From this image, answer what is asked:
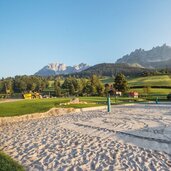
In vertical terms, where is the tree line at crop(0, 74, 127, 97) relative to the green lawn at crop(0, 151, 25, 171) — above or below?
above

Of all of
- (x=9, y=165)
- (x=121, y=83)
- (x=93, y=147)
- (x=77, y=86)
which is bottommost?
(x=93, y=147)

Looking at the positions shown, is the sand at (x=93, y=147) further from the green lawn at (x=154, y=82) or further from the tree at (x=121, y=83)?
the green lawn at (x=154, y=82)

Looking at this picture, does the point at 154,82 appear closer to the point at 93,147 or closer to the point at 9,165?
the point at 93,147

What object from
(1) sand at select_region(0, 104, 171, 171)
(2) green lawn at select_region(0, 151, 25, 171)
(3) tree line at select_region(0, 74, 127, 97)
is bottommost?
(1) sand at select_region(0, 104, 171, 171)

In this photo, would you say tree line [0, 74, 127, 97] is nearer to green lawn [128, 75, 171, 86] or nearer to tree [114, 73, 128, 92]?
tree [114, 73, 128, 92]

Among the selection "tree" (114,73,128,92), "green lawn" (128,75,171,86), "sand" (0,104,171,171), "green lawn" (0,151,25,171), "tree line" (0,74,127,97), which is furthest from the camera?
"green lawn" (128,75,171,86)

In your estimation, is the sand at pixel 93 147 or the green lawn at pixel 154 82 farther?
the green lawn at pixel 154 82

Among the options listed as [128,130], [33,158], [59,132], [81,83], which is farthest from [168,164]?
[81,83]

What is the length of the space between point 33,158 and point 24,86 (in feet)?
321

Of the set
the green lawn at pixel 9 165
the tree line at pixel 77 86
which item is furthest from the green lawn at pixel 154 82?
the green lawn at pixel 9 165

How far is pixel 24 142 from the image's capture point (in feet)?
40.4

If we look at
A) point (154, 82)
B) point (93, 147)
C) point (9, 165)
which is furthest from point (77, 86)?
point (9, 165)

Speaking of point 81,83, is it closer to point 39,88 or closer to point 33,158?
point 39,88

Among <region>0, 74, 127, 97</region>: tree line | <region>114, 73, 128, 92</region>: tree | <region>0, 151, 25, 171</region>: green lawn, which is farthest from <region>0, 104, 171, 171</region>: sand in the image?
<region>0, 74, 127, 97</region>: tree line
